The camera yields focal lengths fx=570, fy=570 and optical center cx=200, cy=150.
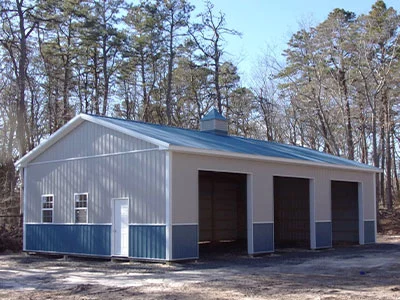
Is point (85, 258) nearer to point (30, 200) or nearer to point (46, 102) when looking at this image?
point (30, 200)

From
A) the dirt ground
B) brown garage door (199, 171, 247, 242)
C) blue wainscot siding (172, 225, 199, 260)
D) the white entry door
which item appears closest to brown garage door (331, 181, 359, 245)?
brown garage door (199, 171, 247, 242)

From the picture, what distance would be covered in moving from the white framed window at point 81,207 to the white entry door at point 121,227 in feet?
4.90

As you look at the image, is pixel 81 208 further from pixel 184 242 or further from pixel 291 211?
pixel 291 211

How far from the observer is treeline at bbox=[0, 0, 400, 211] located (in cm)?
3198

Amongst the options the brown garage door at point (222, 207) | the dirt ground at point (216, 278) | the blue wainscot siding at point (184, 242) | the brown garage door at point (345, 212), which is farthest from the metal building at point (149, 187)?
the brown garage door at point (222, 207)

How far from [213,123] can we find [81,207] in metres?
6.42

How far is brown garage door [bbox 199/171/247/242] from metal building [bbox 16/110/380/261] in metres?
1.67

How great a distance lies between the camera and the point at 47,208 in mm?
20000

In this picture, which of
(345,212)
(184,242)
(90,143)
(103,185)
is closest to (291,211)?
(345,212)

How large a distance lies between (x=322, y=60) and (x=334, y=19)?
2.46 metres

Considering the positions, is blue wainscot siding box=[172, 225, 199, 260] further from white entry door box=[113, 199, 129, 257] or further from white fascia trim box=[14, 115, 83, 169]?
white fascia trim box=[14, 115, 83, 169]

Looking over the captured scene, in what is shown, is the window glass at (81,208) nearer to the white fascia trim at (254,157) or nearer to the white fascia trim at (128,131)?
the white fascia trim at (128,131)

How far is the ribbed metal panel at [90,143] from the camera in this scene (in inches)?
673

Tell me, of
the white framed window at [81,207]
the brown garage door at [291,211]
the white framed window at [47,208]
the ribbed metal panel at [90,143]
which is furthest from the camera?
the brown garage door at [291,211]
